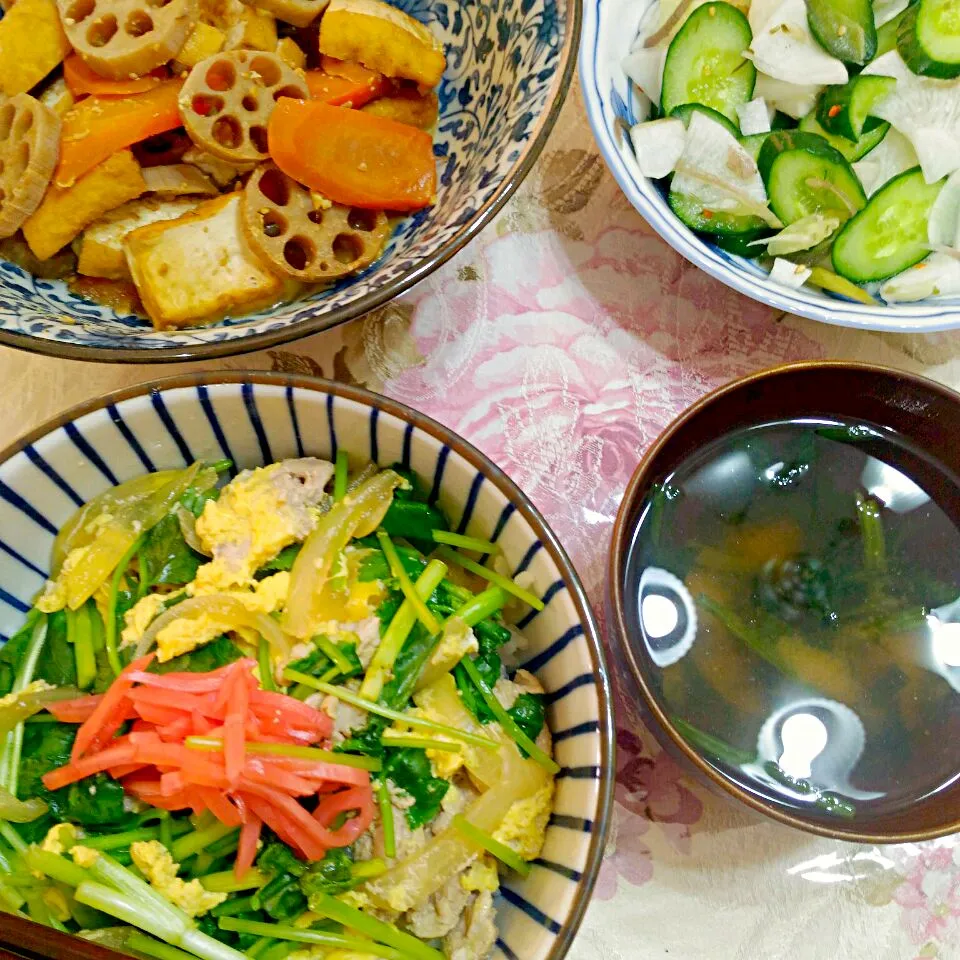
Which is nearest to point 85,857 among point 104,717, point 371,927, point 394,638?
point 104,717

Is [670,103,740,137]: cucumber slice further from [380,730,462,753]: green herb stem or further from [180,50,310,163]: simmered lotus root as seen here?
[380,730,462,753]: green herb stem

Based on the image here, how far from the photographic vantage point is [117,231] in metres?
1.43

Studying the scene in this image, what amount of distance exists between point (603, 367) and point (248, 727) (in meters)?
0.89

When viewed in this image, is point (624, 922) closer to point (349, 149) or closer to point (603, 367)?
point (603, 367)

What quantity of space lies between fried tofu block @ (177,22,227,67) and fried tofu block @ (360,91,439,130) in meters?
Answer: 0.26

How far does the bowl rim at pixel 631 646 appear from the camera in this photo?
1.19m

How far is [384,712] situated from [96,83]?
1111mm

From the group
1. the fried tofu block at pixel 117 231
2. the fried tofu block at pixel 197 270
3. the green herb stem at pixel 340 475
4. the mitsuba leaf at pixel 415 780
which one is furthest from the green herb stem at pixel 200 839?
the fried tofu block at pixel 117 231

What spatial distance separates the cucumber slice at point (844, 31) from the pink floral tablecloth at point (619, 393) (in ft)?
1.44

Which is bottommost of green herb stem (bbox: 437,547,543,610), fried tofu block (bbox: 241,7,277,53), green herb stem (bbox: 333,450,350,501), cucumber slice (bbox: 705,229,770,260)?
green herb stem (bbox: 437,547,543,610)

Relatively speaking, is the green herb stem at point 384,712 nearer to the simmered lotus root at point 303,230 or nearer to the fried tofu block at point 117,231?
the simmered lotus root at point 303,230

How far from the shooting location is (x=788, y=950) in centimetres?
140

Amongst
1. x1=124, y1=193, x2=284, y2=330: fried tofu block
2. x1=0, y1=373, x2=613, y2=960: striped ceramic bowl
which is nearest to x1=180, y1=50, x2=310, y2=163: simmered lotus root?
x1=124, y1=193, x2=284, y2=330: fried tofu block

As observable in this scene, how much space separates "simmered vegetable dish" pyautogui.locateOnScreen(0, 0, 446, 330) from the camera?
137 centimetres
